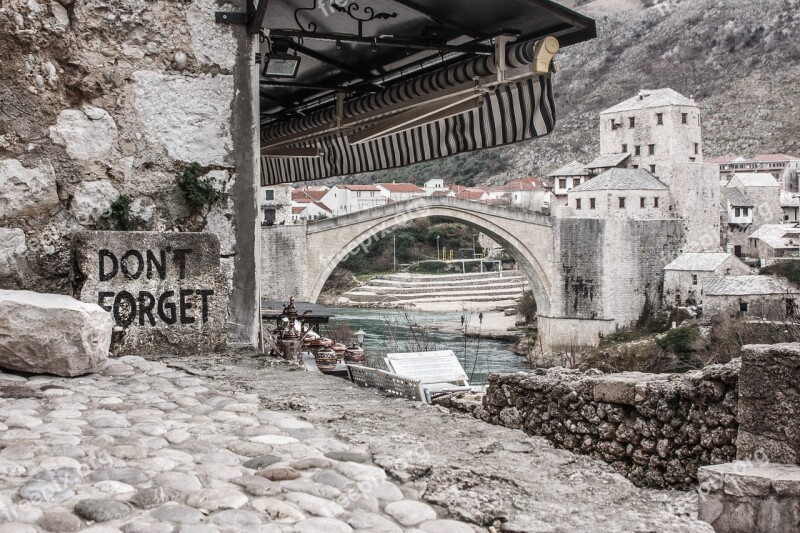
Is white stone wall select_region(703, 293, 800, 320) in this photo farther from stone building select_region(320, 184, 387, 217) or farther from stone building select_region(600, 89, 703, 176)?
stone building select_region(320, 184, 387, 217)

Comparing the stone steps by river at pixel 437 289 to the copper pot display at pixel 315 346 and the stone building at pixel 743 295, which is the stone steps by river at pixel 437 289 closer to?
the stone building at pixel 743 295

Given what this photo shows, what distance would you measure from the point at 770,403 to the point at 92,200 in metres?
3.12

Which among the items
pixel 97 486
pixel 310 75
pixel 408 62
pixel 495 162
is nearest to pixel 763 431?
pixel 97 486

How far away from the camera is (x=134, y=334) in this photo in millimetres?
4305

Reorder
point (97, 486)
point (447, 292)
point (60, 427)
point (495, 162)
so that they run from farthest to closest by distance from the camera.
→ point (495, 162) < point (447, 292) < point (60, 427) < point (97, 486)

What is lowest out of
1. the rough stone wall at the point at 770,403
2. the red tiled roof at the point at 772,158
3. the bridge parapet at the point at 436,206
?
the rough stone wall at the point at 770,403

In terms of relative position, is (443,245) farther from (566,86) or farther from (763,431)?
(763,431)

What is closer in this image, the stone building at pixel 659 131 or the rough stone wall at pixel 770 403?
the rough stone wall at pixel 770 403

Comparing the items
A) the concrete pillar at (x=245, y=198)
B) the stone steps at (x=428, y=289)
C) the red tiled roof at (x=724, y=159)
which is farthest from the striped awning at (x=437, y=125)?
the red tiled roof at (x=724, y=159)

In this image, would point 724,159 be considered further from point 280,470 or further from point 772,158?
point 280,470

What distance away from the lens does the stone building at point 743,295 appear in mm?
35719

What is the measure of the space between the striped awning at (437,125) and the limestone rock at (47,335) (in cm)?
236

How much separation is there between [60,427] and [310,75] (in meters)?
4.03

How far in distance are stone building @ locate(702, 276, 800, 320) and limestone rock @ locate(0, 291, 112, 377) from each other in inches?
1348
